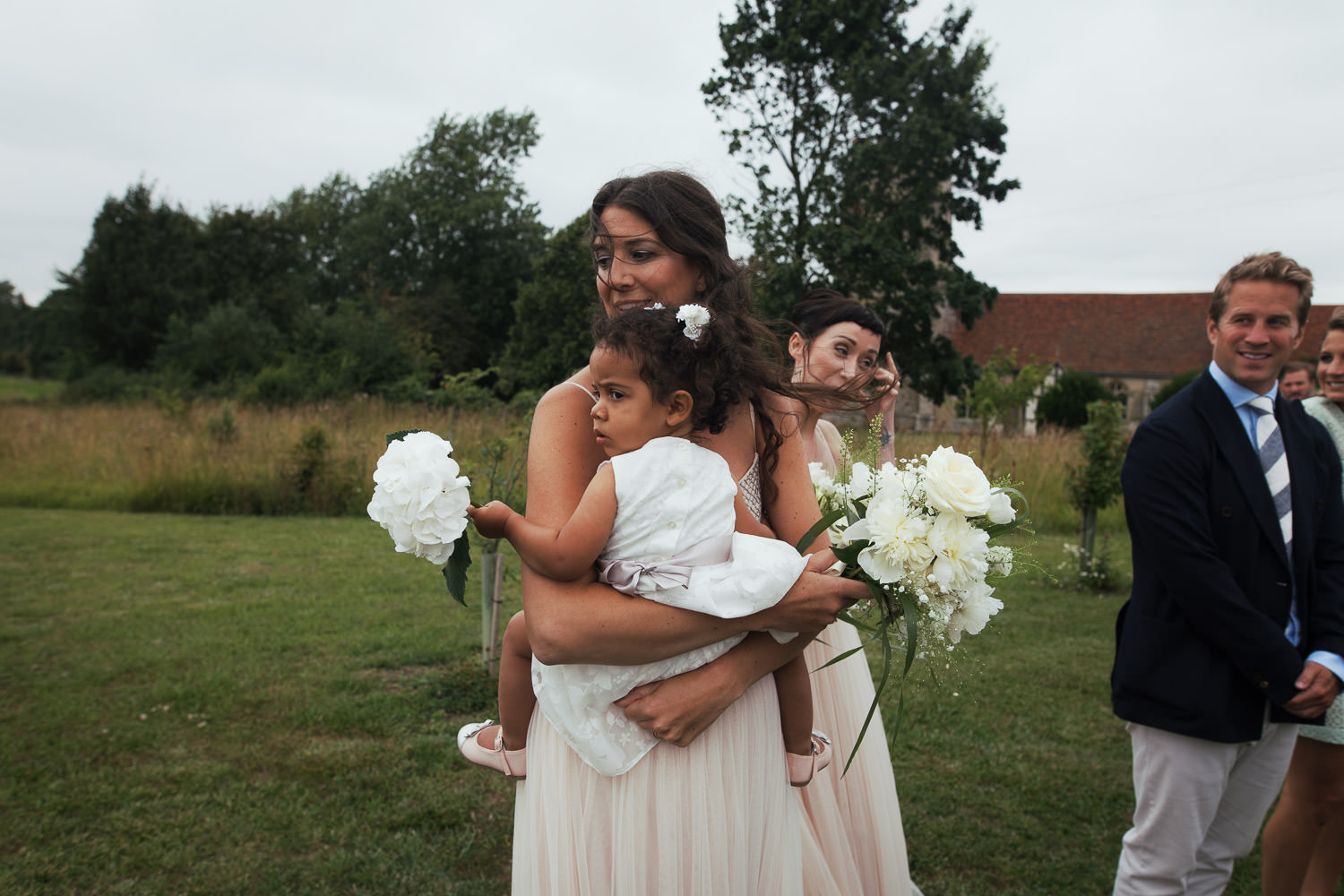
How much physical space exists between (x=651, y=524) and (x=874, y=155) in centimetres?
2051

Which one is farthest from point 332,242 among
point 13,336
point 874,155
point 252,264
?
point 874,155

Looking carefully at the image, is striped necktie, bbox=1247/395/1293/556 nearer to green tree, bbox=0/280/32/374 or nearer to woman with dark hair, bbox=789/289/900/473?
woman with dark hair, bbox=789/289/900/473

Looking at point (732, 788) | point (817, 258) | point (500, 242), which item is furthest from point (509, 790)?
point (500, 242)

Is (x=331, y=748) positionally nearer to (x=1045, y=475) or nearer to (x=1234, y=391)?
(x=1234, y=391)

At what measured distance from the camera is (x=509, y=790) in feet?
14.7

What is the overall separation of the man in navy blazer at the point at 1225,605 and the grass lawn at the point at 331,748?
702 mm

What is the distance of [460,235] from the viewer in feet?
141

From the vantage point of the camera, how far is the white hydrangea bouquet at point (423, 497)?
175 cm

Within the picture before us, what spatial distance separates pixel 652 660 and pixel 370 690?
467 centimetres

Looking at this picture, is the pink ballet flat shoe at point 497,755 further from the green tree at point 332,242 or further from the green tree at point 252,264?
the green tree at point 332,242

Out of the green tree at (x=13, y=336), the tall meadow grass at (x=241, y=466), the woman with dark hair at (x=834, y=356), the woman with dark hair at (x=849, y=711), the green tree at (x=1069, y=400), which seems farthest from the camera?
the green tree at (x=13, y=336)

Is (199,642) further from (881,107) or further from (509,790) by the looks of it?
(881,107)

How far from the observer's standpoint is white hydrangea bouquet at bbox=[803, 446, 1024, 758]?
1847mm

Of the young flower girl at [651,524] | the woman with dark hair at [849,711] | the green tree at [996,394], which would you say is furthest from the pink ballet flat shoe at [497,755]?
the green tree at [996,394]
